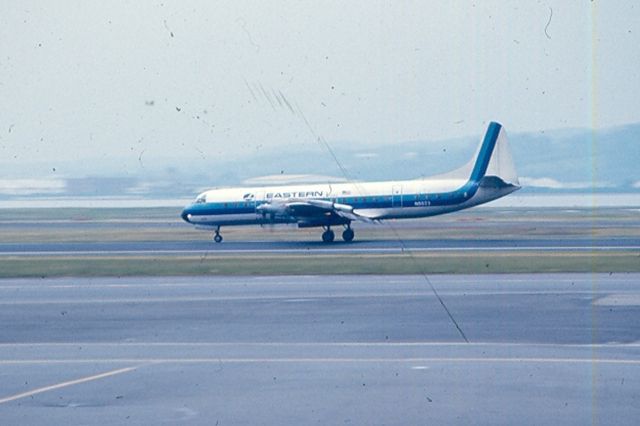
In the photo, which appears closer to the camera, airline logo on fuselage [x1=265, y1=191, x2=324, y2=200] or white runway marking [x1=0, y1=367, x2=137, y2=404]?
white runway marking [x1=0, y1=367, x2=137, y2=404]

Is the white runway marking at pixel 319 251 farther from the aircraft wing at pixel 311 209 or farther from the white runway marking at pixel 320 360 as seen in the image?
the white runway marking at pixel 320 360

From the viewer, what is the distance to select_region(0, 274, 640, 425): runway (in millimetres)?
13258

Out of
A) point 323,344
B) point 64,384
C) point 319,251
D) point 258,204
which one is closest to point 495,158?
point 258,204

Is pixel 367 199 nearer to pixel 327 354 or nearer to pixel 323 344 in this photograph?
pixel 323 344

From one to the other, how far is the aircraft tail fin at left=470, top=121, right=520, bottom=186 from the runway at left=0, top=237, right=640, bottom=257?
3.98 metres

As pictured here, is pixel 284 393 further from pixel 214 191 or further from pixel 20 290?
pixel 214 191

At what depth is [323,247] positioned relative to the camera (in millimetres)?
54250

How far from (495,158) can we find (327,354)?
44183 millimetres

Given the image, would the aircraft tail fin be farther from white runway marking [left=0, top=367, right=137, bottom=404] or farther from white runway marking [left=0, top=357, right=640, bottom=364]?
white runway marking [left=0, top=367, right=137, bottom=404]

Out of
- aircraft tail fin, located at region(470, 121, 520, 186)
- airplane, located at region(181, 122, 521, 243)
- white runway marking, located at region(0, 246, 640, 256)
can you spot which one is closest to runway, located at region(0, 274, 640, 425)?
white runway marking, located at region(0, 246, 640, 256)

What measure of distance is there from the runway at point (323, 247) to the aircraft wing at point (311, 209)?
4.87 ft

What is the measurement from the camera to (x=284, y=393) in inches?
568

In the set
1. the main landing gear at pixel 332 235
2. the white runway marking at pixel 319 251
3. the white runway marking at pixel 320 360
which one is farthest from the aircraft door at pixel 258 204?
the white runway marking at pixel 320 360

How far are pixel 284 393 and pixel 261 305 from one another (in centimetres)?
1223
